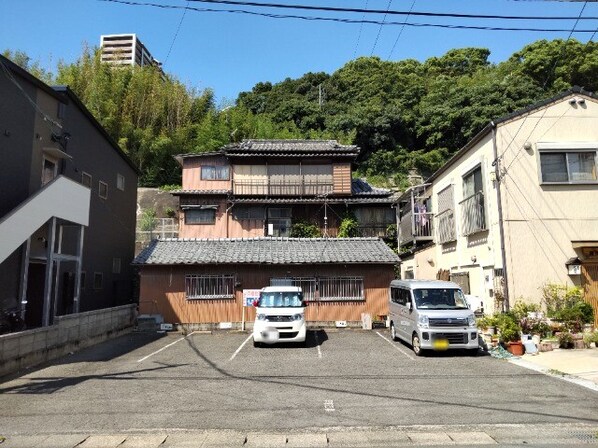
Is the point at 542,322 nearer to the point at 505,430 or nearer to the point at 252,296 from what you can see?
the point at 505,430

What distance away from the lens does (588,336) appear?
10.6 metres

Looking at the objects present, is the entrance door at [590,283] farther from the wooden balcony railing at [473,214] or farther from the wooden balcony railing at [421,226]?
the wooden balcony railing at [421,226]

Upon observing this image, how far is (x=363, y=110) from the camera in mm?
38781

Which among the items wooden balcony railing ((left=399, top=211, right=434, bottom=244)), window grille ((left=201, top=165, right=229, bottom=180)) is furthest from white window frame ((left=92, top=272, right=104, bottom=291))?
wooden balcony railing ((left=399, top=211, right=434, bottom=244))

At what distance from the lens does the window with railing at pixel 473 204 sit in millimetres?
14055

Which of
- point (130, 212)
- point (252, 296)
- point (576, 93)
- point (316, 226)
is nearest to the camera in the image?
point (576, 93)

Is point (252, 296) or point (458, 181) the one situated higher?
Answer: point (458, 181)

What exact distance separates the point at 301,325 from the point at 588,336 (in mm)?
7667

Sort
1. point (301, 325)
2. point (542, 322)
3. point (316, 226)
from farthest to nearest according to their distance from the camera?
point (316, 226)
point (301, 325)
point (542, 322)

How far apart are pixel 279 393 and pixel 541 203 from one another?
34.3ft

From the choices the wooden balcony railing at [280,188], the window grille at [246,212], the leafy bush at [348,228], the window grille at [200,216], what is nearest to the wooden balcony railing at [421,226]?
the leafy bush at [348,228]

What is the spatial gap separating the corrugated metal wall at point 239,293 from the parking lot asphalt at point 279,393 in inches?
195

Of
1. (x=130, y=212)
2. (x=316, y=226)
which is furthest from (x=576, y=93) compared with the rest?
(x=130, y=212)

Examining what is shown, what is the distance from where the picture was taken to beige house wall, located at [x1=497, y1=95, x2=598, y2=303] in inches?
489
